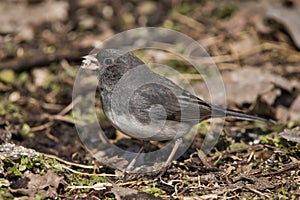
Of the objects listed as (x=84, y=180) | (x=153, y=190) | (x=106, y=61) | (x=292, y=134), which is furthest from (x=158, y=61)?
(x=153, y=190)

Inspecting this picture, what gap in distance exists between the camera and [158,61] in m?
6.10

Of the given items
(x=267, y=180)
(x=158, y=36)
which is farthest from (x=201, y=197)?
(x=158, y=36)

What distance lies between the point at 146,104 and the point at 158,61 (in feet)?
7.10

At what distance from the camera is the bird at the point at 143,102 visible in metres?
3.96

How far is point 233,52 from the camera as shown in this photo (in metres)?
6.46

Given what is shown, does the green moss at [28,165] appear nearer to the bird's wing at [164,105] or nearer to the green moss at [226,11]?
the bird's wing at [164,105]

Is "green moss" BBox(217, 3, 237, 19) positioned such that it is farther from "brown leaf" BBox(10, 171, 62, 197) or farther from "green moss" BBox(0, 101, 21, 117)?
"brown leaf" BBox(10, 171, 62, 197)

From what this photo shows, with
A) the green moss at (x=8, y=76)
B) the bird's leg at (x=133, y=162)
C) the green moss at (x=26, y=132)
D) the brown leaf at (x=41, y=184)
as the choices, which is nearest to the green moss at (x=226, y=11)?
the green moss at (x=8, y=76)

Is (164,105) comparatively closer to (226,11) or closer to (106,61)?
(106,61)

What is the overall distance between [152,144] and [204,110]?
2.27 feet

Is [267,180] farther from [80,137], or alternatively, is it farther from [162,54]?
[162,54]

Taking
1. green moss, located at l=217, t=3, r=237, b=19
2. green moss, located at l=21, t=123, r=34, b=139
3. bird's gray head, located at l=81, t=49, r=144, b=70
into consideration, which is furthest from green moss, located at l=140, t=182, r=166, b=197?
green moss, located at l=217, t=3, r=237, b=19

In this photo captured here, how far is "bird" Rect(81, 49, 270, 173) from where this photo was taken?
396 centimetres

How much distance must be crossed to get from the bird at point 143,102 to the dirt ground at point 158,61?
1.06 feet
